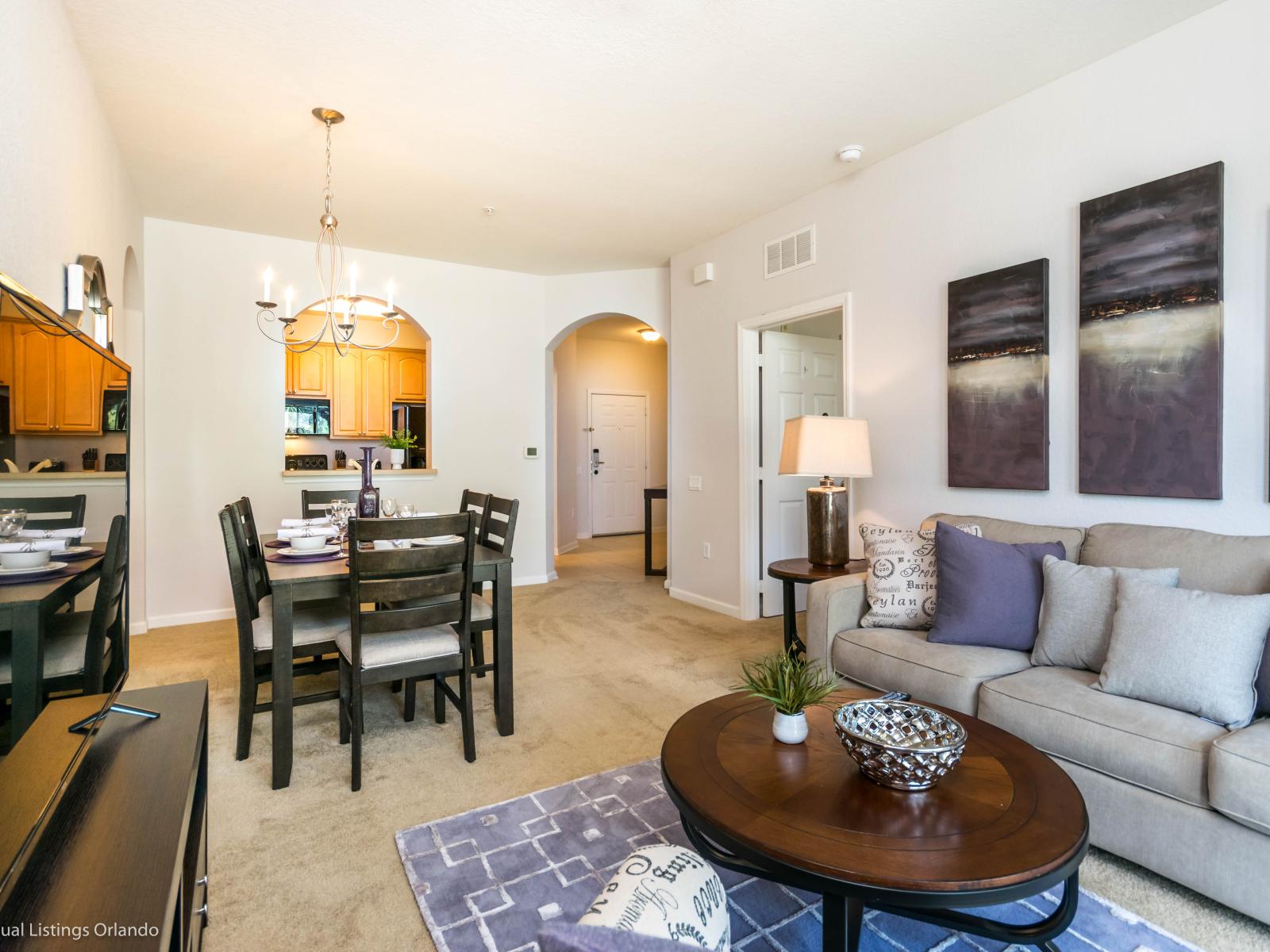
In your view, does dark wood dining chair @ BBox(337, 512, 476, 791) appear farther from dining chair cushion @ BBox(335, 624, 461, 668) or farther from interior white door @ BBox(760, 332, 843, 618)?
interior white door @ BBox(760, 332, 843, 618)

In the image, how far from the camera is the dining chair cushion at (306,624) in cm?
252

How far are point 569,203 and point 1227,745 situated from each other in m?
3.96

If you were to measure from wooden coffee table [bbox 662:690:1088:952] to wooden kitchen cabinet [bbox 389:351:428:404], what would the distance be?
649 cm

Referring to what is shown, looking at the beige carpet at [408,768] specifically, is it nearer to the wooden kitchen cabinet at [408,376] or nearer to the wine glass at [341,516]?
the wine glass at [341,516]

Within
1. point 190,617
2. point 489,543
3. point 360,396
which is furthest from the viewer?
point 360,396

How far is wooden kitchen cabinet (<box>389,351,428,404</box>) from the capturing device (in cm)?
731

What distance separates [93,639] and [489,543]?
73.8 inches

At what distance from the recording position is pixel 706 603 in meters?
4.95

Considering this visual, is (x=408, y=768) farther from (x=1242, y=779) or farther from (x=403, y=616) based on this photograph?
(x=1242, y=779)

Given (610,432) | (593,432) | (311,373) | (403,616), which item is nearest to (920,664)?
(403,616)

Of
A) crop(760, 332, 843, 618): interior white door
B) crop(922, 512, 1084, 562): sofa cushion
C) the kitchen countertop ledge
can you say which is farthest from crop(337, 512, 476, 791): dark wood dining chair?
crop(760, 332, 843, 618): interior white door

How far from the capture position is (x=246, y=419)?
4695 mm

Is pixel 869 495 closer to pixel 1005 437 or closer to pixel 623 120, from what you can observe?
pixel 1005 437

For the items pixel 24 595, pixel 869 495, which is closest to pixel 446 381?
pixel 869 495
